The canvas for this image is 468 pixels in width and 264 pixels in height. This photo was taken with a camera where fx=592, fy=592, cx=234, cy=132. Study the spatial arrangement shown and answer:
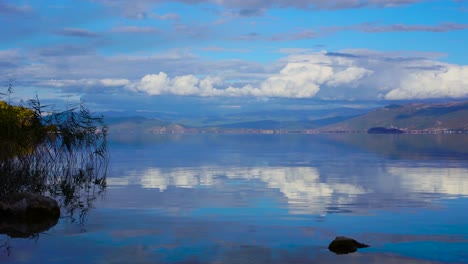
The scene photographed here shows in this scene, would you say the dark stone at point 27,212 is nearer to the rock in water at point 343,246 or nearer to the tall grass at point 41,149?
the tall grass at point 41,149

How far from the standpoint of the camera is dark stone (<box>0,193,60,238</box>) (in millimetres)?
31859

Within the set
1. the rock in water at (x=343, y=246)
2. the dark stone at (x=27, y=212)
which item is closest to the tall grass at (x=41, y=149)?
the dark stone at (x=27, y=212)

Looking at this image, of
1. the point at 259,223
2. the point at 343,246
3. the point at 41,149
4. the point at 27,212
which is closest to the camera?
the point at 343,246

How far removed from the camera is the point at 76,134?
2119 inches

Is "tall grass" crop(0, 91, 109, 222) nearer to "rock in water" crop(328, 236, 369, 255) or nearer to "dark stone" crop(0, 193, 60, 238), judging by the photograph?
"dark stone" crop(0, 193, 60, 238)

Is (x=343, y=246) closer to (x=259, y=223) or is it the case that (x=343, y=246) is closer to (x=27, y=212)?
(x=259, y=223)

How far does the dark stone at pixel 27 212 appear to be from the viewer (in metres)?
31.9

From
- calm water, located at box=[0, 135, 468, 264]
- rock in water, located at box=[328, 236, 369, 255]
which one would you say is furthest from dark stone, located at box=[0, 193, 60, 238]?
rock in water, located at box=[328, 236, 369, 255]

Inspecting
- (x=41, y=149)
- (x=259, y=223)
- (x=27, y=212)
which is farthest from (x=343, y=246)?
(x=41, y=149)

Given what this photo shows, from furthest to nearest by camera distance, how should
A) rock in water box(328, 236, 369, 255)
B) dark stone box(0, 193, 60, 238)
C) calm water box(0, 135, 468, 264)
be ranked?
dark stone box(0, 193, 60, 238), rock in water box(328, 236, 369, 255), calm water box(0, 135, 468, 264)

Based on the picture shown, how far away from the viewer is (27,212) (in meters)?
33.5

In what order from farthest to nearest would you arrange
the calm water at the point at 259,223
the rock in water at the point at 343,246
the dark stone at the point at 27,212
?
the dark stone at the point at 27,212, the rock in water at the point at 343,246, the calm water at the point at 259,223

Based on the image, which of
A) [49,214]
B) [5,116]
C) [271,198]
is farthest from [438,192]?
[5,116]

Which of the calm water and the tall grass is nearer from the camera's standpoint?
the calm water
